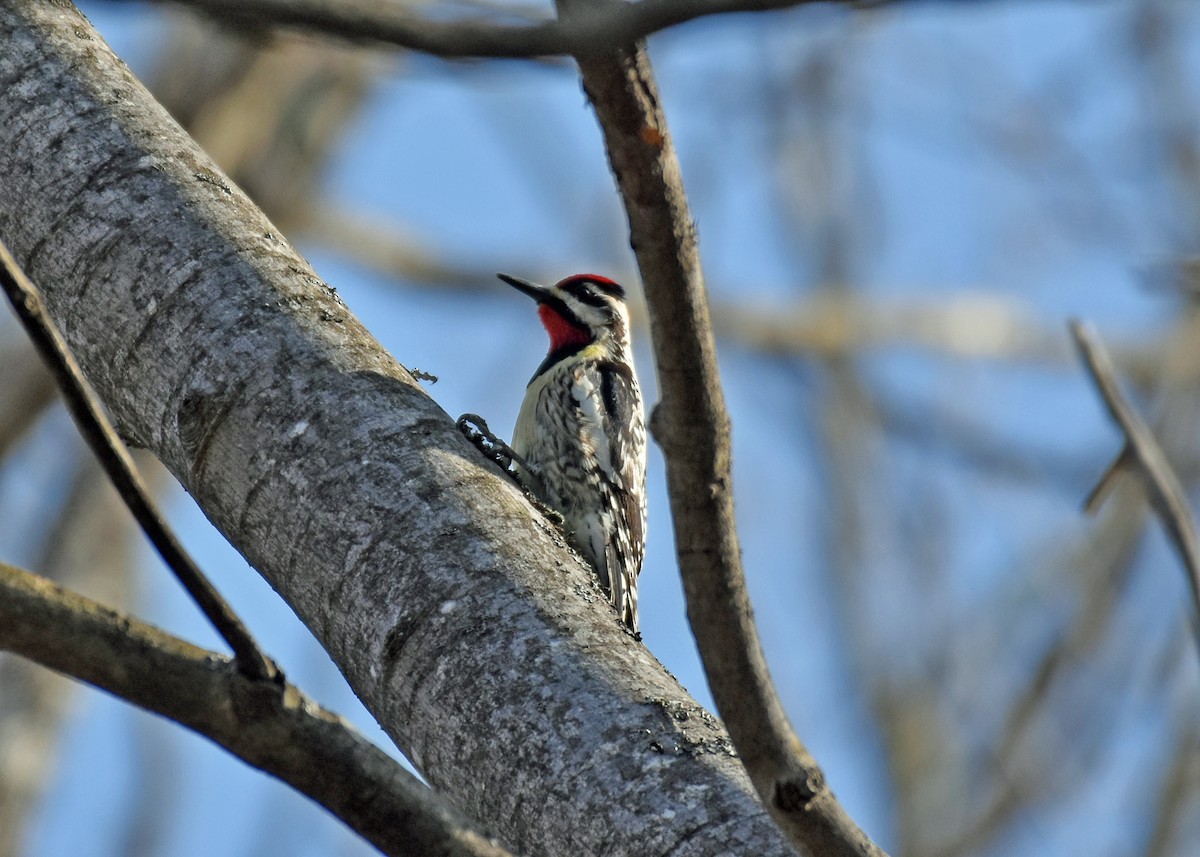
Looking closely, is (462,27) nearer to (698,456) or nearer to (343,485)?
(698,456)

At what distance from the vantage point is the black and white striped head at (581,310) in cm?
541

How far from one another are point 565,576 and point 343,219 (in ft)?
27.0

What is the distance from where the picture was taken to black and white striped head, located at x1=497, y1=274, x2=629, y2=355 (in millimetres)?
5406

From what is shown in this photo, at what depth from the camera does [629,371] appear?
206 inches

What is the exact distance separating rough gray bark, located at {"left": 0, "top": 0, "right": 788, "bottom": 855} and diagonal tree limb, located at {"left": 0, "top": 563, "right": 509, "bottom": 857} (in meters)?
0.11

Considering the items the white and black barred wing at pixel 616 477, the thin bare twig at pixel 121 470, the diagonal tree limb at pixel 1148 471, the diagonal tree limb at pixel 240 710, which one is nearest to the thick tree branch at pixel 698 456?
the diagonal tree limb at pixel 240 710

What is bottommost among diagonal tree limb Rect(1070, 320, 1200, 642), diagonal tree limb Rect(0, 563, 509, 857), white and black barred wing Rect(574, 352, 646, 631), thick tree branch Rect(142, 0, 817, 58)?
diagonal tree limb Rect(0, 563, 509, 857)

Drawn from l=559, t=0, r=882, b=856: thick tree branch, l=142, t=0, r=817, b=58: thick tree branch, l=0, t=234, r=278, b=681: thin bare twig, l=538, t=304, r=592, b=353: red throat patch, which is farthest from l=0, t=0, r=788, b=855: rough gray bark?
l=538, t=304, r=592, b=353: red throat patch

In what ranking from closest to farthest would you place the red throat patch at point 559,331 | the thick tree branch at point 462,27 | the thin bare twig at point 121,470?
1. the thick tree branch at point 462,27
2. the thin bare twig at point 121,470
3. the red throat patch at point 559,331

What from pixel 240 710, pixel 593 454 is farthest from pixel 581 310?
pixel 240 710

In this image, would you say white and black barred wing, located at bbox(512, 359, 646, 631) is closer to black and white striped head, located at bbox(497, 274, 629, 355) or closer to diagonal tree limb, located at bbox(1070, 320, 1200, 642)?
black and white striped head, located at bbox(497, 274, 629, 355)

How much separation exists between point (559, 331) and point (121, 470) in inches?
151

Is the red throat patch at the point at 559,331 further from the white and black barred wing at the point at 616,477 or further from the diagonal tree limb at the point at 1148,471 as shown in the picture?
the diagonal tree limb at the point at 1148,471

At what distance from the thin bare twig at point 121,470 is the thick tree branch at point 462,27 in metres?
0.61
